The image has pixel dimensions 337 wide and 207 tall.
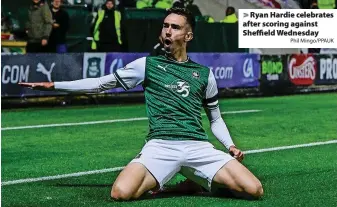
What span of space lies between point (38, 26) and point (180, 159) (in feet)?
41.8

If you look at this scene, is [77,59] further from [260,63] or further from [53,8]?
[260,63]

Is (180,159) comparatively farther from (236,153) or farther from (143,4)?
(143,4)

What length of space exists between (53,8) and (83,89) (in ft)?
41.8

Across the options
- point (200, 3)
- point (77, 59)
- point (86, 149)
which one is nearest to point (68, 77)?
point (77, 59)

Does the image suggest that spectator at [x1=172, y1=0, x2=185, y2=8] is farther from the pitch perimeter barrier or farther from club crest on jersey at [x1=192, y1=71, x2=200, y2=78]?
club crest on jersey at [x1=192, y1=71, x2=200, y2=78]

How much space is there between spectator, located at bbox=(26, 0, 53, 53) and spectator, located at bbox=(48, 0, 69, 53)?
0.67 feet

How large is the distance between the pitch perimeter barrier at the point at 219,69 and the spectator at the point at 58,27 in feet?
5.38

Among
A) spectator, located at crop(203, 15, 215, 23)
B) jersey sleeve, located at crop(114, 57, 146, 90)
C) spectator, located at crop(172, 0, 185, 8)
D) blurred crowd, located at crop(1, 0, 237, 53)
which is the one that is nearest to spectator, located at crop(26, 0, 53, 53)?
blurred crowd, located at crop(1, 0, 237, 53)

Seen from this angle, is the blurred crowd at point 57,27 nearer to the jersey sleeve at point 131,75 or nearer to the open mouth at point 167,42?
the jersey sleeve at point 131,75

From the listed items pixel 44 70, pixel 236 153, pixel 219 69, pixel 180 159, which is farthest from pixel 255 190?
pixel 219 69

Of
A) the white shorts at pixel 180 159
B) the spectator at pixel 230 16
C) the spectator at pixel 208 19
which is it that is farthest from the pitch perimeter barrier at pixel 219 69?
the white shorts at pixel 180 159

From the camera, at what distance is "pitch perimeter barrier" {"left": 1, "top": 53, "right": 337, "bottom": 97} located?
17.4 m

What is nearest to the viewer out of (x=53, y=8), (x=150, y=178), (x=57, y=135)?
(x=150, y=178)

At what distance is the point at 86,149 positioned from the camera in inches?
458
